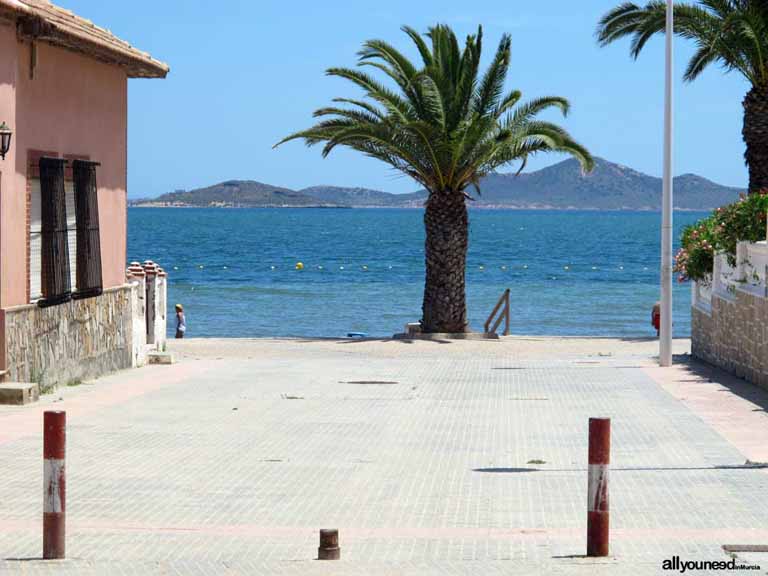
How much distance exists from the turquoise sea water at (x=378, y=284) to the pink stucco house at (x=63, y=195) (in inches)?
1080

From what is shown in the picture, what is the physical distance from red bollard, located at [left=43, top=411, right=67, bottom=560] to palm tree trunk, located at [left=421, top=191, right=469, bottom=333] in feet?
89.6

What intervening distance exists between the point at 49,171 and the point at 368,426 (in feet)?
20.7

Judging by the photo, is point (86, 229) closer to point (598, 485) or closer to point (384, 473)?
point (384, 473)

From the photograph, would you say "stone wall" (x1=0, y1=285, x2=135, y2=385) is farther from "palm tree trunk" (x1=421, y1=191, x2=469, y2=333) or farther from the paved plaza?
"palm tree trunk" (x1=421, y1=191, x2=469, y2=333)

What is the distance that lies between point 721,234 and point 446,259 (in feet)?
38.9

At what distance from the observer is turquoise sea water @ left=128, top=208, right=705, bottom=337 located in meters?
56.0

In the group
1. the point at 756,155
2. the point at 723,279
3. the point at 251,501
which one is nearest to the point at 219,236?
the point at 756,155

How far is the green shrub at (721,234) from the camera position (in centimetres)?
2311

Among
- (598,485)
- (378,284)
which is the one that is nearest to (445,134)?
(598,485)

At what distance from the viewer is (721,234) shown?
Answer: 24562 mm

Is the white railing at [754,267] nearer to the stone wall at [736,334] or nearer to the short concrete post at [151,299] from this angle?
the stone wall at [736,334]

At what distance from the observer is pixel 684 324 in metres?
54.0

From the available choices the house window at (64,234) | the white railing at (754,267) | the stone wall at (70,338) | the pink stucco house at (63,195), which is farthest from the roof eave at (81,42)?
the white railing at (754,267)

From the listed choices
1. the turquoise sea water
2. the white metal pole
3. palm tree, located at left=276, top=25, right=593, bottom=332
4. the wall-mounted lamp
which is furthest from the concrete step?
the turquoise sea water
